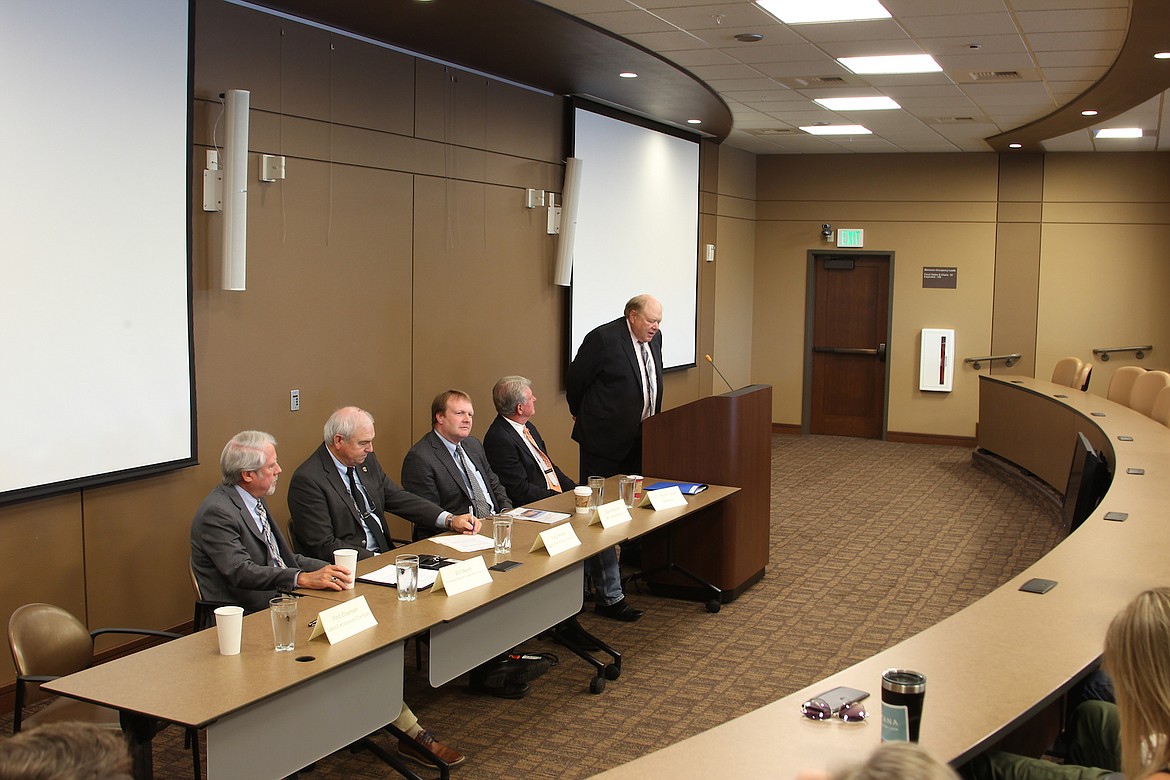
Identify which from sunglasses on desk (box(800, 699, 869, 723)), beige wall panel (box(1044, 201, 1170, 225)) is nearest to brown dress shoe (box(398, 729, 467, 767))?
sunglasses on desk (box(800, 699, 869, 723))

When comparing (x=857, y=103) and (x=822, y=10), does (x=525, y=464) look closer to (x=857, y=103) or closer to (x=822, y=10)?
(x=822, y=10)

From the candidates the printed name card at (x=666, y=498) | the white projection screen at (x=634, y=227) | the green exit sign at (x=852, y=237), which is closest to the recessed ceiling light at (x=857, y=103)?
the white projection screen at (x=634, y=227)

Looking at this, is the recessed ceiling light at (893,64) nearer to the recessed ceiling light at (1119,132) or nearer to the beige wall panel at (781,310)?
the recessed ceiling light at (1119,132)

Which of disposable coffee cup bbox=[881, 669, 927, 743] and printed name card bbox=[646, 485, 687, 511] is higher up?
disposable coffee cup bbox=[881, 669, 927, 743]

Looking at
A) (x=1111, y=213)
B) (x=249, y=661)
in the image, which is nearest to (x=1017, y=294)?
(x=1111, y=213)

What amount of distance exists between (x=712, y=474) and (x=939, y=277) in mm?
7292

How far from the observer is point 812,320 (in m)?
12.6

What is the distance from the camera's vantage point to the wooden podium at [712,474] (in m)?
5.65

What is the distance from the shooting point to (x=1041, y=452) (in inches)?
350

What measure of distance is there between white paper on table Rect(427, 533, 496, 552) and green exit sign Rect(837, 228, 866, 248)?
352 inches

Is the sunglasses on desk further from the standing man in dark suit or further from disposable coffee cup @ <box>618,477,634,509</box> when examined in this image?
the standing man in dark suit

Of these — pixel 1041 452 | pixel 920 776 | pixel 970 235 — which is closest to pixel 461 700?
pixel 920 776

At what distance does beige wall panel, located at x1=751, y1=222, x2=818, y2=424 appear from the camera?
1257cm

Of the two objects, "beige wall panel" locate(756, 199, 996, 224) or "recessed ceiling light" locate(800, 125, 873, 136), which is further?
"beige wall panel" locate(756, 199, 996, 224)
